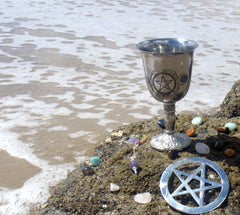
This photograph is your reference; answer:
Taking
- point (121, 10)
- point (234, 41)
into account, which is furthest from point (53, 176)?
point (121, 10)

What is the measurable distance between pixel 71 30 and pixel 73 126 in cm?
561

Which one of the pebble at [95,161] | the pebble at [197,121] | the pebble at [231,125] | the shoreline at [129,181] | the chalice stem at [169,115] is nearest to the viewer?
the shoreline at [129,181]

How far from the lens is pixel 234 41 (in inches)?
306

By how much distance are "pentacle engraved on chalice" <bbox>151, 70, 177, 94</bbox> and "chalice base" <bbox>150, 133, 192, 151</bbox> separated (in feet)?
1.29

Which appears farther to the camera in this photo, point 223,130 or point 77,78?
point 77,78

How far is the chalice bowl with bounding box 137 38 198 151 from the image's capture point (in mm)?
2359

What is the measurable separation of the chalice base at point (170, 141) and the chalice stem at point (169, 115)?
46 mm

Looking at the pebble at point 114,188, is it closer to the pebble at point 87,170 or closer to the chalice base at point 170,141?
the pebble at point 87,170

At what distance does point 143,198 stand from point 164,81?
82cm

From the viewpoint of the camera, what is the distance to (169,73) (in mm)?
2393

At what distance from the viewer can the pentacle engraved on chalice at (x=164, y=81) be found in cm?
240

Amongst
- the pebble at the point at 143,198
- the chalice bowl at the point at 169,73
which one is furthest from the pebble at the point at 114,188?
the chalice bowl at the point at 169,73

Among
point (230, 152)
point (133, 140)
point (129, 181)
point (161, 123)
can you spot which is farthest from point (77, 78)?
point (230, 152)

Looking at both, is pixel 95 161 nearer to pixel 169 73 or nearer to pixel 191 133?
pixel 191 133
